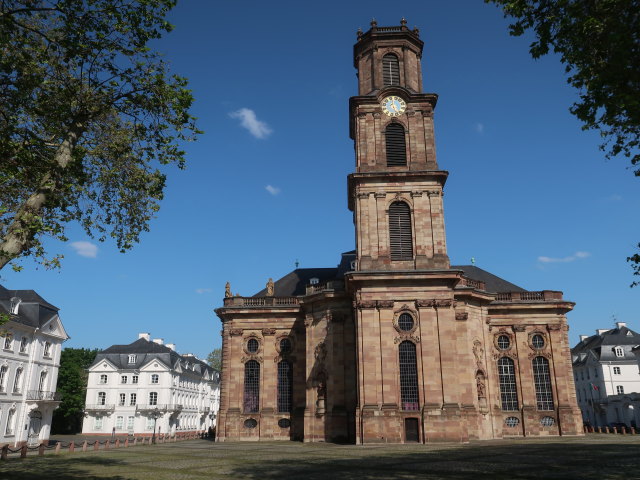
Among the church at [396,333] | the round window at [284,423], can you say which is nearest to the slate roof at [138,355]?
the church at [396,333]

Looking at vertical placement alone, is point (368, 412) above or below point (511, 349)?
below

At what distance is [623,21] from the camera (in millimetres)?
11203

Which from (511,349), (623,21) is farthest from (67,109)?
(511,349)

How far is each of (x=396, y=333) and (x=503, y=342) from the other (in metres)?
12.6

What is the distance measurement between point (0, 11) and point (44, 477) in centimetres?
1543

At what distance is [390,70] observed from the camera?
41094 mm

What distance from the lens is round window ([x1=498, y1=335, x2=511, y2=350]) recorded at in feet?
138

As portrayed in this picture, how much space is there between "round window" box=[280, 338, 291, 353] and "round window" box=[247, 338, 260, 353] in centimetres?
203

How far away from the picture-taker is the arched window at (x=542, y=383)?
40.5 metres

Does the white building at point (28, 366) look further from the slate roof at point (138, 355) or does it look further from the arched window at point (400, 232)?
the arched window at point (400, 232)

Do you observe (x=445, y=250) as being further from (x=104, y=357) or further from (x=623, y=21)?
(x=104, y=357)

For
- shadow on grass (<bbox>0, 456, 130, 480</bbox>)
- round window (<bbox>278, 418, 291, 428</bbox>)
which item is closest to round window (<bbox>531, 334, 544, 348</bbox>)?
round window (<bbox>278, 418, 291, 428</bbox>)

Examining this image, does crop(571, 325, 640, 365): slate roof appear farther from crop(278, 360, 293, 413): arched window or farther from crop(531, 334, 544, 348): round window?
crop(278, 360, 293, 413): arched window

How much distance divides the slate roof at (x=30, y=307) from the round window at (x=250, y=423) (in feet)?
62.5
